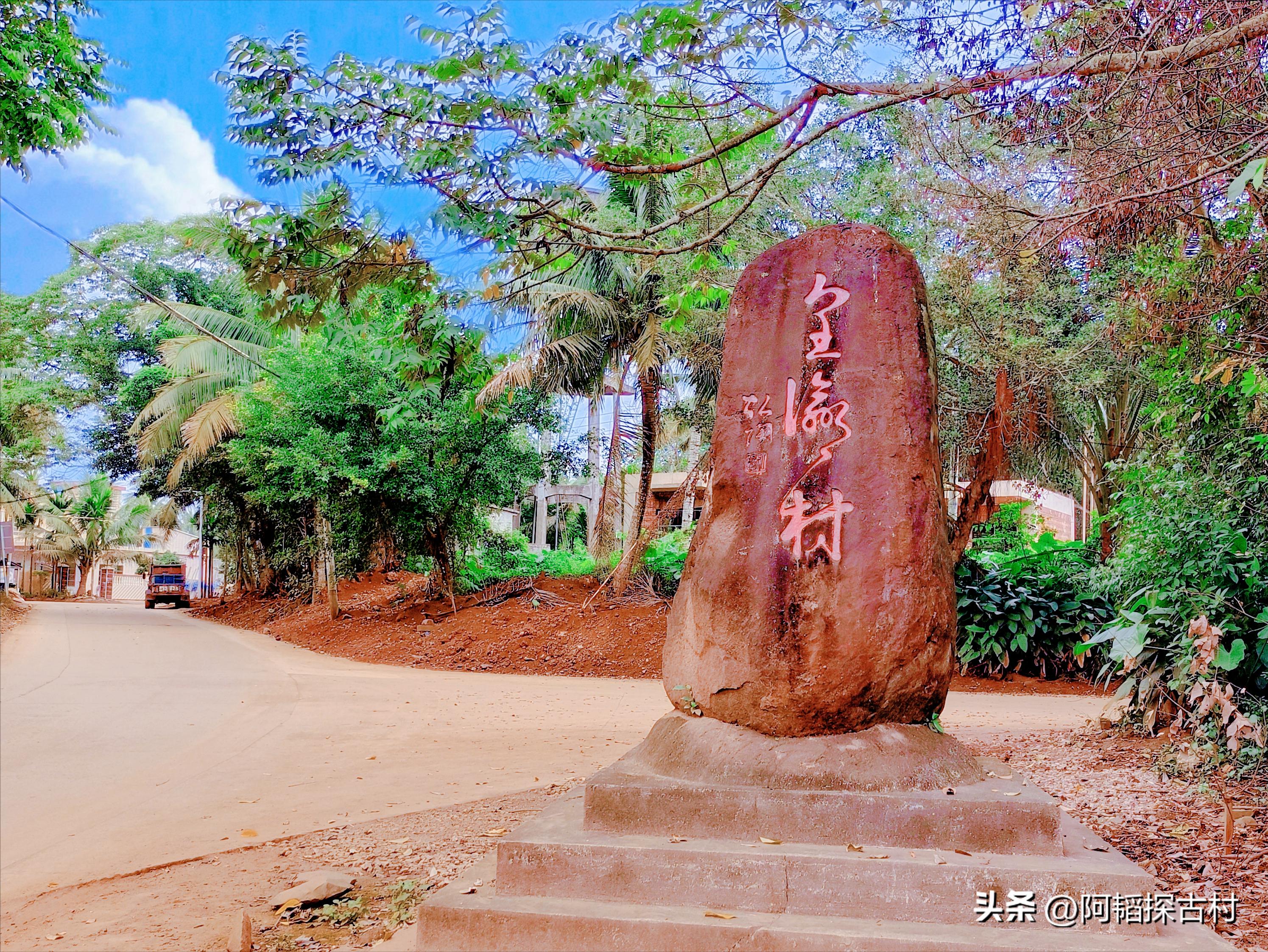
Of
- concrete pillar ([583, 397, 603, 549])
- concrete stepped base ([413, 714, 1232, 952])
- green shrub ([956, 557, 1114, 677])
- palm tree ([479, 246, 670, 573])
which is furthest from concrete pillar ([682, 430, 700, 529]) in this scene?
concrete stepped base ([413, 714, 1232, 952])

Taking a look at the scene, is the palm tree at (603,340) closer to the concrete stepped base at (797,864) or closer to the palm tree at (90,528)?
the concrete stepped base at (797,864)

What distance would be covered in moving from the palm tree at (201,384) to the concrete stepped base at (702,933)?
57.7 feet

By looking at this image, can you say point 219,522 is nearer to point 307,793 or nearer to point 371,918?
point 307,793

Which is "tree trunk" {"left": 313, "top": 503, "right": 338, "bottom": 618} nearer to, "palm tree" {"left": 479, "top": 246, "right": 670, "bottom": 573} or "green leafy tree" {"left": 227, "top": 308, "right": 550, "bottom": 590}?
"green leafy tree" {"left": 227, "top": 308, "right": 550, "bottom": 590}

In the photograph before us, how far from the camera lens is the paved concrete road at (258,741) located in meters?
5.56

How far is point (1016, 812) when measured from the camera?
3.34 meters

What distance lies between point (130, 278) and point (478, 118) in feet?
69.7

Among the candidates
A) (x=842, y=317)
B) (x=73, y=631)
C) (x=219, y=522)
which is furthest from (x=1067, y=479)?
(x=219, y=522)

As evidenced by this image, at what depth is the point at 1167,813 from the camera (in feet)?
16.8

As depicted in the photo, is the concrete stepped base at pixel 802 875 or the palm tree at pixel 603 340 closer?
the concrete stepped base at pixel 802 875

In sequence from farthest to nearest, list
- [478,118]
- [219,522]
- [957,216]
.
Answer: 1. [219,522]
2. [957,216]
3. [478,118]

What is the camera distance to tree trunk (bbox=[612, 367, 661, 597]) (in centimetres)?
1432

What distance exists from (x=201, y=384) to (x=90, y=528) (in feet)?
67.3

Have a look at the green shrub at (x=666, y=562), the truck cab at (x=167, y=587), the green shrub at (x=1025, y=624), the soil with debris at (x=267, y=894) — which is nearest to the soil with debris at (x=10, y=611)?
the truck cab at (x=167, y=587)
